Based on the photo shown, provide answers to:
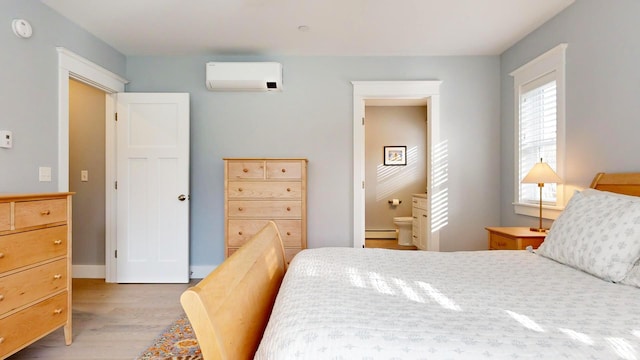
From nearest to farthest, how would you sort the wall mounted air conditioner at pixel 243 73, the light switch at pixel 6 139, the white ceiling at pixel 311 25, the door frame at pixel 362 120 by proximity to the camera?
the light switch at pixel 6 139
the white ceiling at pixel 311 25
the wall mounted air conditioner at pixel 243 73
the door frame at pixel 362 120

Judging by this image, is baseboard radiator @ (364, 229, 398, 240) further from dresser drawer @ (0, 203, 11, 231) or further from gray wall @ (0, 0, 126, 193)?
dresser drawer @ (0, 203, 11, 231)

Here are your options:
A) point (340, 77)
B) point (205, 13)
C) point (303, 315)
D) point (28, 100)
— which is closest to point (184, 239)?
point (28, 100)

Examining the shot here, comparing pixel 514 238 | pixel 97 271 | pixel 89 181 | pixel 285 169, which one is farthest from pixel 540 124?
pixel 97 271

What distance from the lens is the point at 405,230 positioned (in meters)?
5.55

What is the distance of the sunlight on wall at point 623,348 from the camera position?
0.80 m

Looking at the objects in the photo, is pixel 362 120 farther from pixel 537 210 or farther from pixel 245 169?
pixel 537 210

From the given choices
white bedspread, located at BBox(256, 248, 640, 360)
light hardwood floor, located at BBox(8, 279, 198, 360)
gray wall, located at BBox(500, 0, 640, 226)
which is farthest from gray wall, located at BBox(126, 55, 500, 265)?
white bedspread, located at BBox(256, 248, 640, 360)

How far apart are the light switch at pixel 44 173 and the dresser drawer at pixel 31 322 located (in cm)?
98

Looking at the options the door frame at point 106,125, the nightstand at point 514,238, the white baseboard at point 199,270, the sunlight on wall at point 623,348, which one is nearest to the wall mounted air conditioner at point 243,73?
the door frame at point 106,125

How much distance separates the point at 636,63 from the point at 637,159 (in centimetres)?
59

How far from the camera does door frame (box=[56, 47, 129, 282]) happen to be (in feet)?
8.97

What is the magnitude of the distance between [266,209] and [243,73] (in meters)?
1.44

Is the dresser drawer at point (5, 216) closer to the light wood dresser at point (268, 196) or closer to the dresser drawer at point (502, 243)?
the light wood dresser at point (268, 196)

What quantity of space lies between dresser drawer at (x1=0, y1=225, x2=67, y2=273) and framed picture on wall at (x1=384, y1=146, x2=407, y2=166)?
494 centimetres
